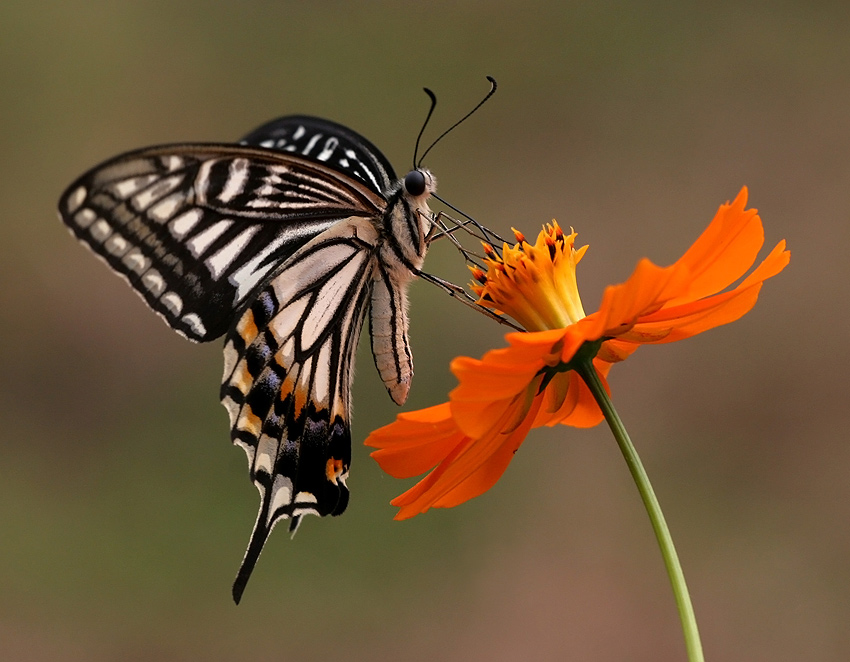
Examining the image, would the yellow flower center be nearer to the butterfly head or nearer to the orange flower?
the orange flower

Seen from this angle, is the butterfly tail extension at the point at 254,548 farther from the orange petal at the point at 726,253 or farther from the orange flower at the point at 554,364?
the orange petal at the point at 726,253

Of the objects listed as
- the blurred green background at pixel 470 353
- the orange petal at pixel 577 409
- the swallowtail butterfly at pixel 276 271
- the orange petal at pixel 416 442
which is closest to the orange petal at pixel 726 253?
the orange petal at pixel 577 409

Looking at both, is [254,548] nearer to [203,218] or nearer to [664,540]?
[203,218]

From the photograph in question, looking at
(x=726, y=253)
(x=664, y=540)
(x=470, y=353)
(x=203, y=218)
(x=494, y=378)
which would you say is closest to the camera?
(x=664, y=540)

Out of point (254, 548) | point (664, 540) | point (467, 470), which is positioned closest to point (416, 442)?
point (467, 470)

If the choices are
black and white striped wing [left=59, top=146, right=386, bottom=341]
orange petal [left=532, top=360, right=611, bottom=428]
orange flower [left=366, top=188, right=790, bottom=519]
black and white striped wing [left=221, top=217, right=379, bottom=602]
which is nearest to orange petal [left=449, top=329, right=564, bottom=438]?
orange flower [left=366, top=188, right=790, bottom=519]

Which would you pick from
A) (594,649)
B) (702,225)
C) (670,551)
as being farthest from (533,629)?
(670,551)

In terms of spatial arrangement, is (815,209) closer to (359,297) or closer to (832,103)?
(832,103)
